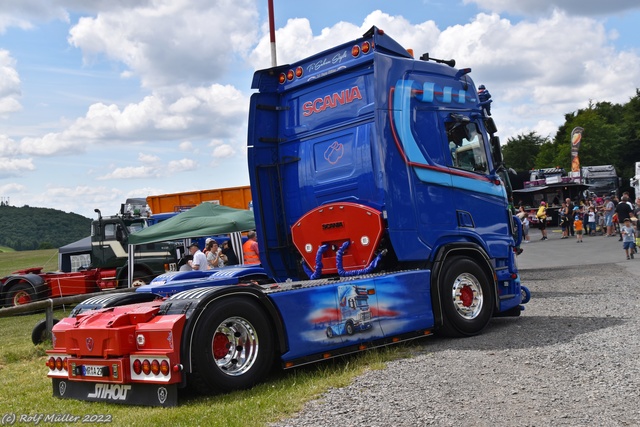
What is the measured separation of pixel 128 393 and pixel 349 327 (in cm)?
241

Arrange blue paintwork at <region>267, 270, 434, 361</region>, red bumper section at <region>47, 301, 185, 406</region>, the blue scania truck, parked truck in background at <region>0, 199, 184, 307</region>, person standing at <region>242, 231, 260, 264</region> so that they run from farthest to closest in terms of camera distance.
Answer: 1. parked truck in background at <region>0, 199, 184, 307</region>
2. person standing at <region>242, 231, 260, 264</region>
3. blue paintwork at <region>267, 270, 434, 361</region>
4. the blue scania truck
5. red bumper section at <region>47, 301, 185, 406</region>

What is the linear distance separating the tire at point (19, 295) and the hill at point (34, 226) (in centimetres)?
8943

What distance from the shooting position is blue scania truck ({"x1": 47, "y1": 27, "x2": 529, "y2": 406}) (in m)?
6.70

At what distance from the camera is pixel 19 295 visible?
67.9ft

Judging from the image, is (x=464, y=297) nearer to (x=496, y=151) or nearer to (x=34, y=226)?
(x=496, y=151)

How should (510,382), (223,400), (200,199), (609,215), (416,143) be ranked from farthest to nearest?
(609,215), (200,199), (416,143), (223,400), (510,382)

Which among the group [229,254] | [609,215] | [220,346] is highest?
[609,215]

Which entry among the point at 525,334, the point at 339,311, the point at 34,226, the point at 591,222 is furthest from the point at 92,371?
the point at 34,226

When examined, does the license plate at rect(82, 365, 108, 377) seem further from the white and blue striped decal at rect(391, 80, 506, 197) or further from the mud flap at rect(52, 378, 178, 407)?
the white and blue striped decal at rect(391, 80, 506, 197)

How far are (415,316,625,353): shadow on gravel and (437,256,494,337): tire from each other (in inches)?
6.1

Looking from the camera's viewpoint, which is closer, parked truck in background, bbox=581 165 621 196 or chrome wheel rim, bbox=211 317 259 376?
chrome wheel rim, bbox=211 317 259 376

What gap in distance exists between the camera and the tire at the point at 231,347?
6527mm

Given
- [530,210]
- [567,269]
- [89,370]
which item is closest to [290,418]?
[89,370]

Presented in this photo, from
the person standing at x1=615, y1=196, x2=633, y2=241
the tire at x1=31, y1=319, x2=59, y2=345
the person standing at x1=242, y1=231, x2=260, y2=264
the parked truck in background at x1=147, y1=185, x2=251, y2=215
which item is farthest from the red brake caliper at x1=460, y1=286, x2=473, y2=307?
the parked truck in background at x1=147, y1=185, x2=251, y2=215
